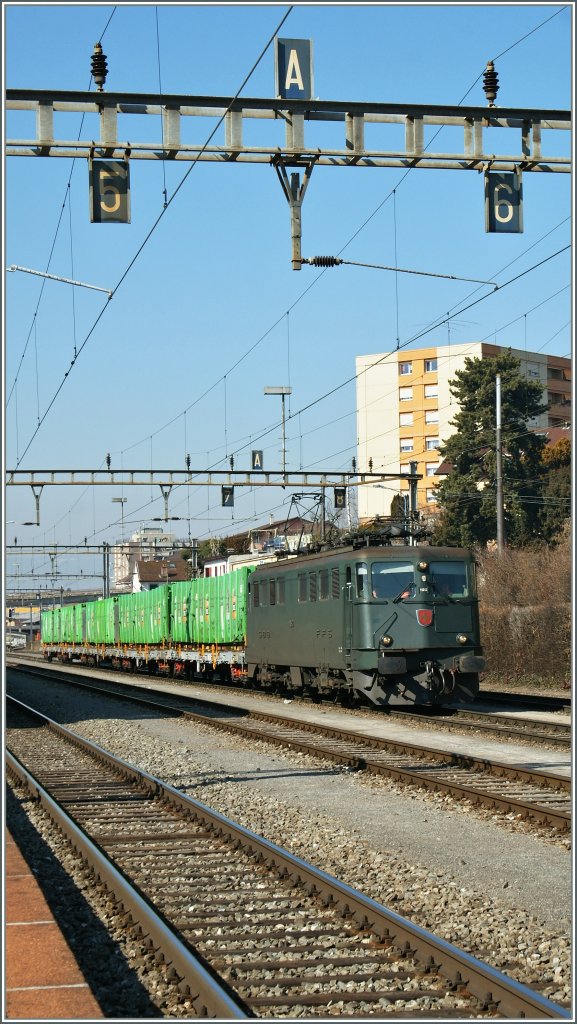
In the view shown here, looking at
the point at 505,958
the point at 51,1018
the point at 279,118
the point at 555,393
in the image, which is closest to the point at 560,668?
the point at 279,118

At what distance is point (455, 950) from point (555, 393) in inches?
3446

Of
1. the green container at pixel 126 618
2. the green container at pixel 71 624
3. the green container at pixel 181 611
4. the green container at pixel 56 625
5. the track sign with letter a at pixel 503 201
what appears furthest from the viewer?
the green container at pixel 56 625

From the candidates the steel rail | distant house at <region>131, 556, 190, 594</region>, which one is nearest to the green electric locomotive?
the steel rail

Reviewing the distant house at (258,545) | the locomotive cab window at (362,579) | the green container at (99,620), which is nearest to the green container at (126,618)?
the green container at (99,620)

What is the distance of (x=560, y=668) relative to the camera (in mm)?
29594

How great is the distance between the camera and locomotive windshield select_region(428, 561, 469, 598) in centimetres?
2133

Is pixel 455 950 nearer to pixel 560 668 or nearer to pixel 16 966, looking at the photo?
pixel 16 966

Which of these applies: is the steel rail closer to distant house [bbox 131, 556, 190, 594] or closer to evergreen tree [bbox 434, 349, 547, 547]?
evergreen tree [bbox 434, 349, 547, 547]

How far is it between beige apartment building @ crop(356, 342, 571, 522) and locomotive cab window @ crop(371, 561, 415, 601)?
212 ft

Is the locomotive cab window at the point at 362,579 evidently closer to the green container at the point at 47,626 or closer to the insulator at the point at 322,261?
the insulator at the point at 322,261

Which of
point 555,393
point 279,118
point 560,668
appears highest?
point 555,393

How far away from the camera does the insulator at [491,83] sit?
44.8 ft

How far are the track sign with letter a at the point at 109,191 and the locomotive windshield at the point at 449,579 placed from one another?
34.2 feet

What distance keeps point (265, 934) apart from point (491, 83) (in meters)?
10.0
